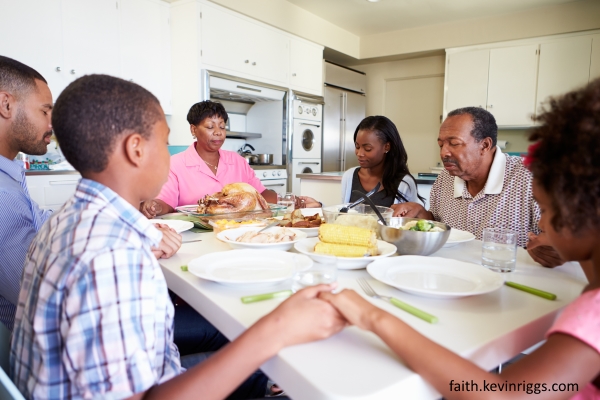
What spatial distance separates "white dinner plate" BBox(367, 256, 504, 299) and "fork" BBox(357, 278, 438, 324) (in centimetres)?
3

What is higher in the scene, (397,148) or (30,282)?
(397,148)

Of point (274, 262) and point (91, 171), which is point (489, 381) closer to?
point (274, 262)

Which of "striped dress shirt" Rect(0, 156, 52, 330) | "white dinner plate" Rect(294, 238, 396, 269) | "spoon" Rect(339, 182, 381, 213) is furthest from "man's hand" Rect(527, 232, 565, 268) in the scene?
"striped dress shirt" Rect(0, 156, 52, 330)

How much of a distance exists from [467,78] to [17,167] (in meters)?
5.26

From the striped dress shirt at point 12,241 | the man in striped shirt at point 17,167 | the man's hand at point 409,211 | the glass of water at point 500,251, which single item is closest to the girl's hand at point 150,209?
the man in striped shirt at point 17,167

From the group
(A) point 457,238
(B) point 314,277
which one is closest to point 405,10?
(A) point 457,238

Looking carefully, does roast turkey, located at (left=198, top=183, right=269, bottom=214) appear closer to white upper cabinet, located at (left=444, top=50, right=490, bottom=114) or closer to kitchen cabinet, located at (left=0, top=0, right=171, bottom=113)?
kitchen cabinet, located at (left=0, top=0, right=171, bottom=113)

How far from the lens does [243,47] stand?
4.21 meters

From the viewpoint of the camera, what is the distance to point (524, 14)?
15.8ft

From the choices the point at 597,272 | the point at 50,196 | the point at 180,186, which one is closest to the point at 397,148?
the point at 180,186

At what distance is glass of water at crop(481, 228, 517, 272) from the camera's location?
109cm

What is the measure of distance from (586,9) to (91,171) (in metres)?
5.61

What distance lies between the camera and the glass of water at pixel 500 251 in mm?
1087

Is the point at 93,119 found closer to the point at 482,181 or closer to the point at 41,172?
the point at 482,181
